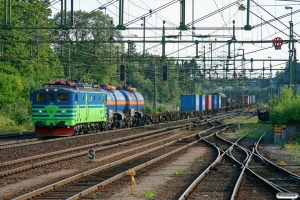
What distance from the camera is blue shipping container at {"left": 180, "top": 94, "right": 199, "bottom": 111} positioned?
72062 millimetres

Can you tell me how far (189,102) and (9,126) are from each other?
33.9 metres

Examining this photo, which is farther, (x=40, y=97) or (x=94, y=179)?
(x=40, y=97)

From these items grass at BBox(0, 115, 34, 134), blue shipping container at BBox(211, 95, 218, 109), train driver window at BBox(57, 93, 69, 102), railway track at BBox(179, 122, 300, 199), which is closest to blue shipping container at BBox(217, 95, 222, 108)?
blue shipping container at BBox(211, 95, 218, 109)

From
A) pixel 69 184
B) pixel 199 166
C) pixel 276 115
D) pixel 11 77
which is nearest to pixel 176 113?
pixel 11 77

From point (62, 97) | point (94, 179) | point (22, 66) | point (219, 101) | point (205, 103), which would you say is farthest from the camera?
point (219, 101)

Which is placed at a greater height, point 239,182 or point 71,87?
point 71,87

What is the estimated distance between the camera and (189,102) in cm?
7262

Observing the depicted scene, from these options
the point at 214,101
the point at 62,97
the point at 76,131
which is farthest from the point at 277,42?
the point at 214,101

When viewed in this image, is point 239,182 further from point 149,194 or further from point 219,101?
point 219,101

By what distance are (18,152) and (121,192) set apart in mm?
10991

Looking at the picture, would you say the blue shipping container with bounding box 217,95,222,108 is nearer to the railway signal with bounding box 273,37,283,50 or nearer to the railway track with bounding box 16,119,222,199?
the railway signal with bounding box 273,37,283,50

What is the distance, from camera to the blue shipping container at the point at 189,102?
72.1 m

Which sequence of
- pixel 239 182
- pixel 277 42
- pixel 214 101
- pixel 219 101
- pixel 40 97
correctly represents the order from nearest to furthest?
pixel 239 182, pixel 40 97, pixel 277 42, pixel 214 101, pixel 219 101

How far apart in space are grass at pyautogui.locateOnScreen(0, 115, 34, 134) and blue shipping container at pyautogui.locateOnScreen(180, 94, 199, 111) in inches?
1154
